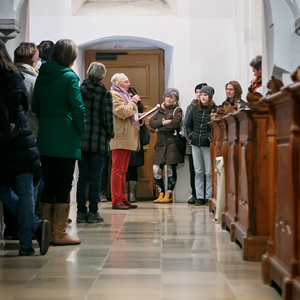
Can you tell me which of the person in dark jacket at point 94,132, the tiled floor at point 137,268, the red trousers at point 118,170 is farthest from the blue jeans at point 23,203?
the red trousers at point 118,170

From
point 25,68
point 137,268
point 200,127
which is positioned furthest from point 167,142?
point 137,268

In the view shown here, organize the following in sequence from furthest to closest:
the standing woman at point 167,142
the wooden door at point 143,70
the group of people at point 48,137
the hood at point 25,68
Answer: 1. the wooden door at point 143,70
2. the standing woman at point 167,142
3. the hood at point 25,68
4. the group of people at point 48,137

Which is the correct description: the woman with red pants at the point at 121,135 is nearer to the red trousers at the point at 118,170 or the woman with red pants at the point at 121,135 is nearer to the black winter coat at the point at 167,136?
the red trousers at the point at 118,170

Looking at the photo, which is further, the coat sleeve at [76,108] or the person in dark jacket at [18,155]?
the coat sleeve at [76,108]

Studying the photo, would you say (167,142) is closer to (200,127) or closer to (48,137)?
(200,127)

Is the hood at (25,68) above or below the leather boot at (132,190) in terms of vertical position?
above

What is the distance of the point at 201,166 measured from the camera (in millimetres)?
7809

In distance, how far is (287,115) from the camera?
8.98 feet

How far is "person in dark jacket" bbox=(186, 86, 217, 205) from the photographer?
7727mm

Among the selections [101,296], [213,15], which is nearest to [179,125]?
[213,15]

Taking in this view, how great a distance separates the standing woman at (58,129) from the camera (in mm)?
4195

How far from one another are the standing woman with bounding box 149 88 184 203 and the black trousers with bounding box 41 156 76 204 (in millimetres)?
3968

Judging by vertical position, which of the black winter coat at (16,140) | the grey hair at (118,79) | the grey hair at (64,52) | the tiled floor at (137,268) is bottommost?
the tiled floor at (137,268)

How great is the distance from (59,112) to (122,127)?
9.47ft
